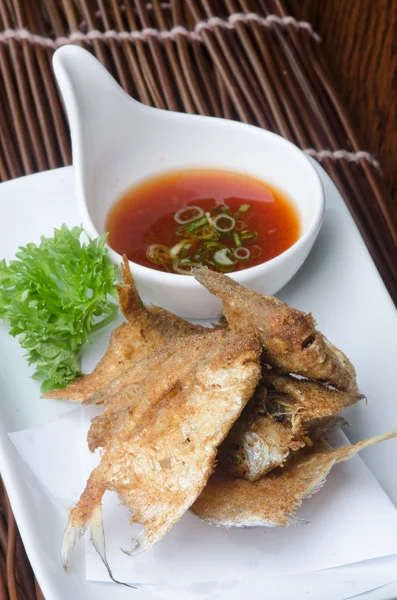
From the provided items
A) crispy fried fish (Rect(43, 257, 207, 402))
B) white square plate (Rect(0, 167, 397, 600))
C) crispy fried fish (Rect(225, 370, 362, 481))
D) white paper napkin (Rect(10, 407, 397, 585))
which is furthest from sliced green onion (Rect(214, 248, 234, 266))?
white paper napkin (Rect(10, 407, 397, 585))

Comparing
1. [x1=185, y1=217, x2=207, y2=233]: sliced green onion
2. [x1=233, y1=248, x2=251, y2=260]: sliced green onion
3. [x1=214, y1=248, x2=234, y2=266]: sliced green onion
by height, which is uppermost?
[x1=185, y1=217, x2=207, y2=233]: sliced green onion

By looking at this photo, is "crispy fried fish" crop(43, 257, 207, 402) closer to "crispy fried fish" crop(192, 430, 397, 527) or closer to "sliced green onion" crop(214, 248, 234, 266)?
"sliced green onion" crop(214, 248, 234, 266)

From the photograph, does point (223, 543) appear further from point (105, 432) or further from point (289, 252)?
point (289, 252)

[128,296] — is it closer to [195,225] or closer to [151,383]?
[151,383]

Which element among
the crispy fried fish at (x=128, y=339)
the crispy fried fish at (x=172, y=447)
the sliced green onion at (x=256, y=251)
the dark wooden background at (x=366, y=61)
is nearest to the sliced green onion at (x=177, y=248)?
the sliced green onion at (x=256, y=251)

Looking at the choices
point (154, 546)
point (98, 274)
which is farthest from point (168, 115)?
point (154, 546)

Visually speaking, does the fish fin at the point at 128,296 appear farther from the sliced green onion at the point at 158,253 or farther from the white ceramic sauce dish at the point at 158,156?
the sliced green onion at the point at 158,253
